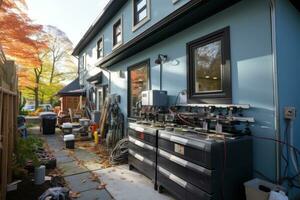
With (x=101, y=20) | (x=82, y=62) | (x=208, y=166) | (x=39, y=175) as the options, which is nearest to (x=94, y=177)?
(x=39, y=175)

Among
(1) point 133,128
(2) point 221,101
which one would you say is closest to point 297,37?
(2) point 221,101

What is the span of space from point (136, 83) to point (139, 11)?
8.66ft

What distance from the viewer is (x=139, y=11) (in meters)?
7.04

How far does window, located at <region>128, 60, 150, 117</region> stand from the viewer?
20.3 feet

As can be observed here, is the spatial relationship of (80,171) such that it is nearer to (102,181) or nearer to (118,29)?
(102,181)

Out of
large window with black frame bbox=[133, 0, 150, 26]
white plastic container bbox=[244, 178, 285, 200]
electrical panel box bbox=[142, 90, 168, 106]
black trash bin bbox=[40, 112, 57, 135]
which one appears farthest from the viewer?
black trash bin bbox=[40, 112, 57, 135]

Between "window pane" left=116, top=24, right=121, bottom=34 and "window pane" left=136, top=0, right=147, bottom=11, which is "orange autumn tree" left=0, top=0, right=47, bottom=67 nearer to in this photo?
"window pane" left=116, top=24, right=121, bottom=34

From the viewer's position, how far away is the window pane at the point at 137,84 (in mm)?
6312

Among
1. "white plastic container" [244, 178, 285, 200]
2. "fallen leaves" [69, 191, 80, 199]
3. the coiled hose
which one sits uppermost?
"white plastic container" [244, 178, 285, 200]

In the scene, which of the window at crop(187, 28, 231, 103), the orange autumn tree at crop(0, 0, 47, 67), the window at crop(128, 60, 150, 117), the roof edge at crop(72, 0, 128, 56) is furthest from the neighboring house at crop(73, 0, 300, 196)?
the orange autumn tree at crop(0, 0, 47, 67)

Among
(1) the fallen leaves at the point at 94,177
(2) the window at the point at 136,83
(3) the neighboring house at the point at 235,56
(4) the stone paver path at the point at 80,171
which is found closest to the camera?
(3) the neighboring house at the point at 235,56

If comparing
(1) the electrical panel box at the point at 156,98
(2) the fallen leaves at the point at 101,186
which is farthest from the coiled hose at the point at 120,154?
(1) the electrical panel box at the point at 156,98

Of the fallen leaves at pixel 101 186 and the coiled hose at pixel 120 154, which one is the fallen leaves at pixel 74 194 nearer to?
the fallen leaves at pixel 101 186

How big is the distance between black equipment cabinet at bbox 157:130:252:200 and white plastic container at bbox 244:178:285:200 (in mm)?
182
